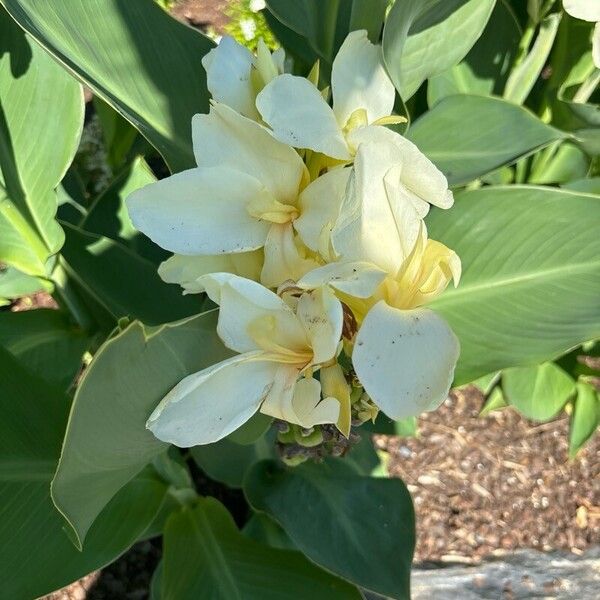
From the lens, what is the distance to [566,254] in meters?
0.82

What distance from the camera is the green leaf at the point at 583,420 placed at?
1.44 m

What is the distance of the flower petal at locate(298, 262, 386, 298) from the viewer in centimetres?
43

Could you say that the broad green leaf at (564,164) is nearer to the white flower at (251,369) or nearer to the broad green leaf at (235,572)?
the broad green leaf at (235,572)

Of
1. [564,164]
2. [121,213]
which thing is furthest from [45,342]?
[564,164]

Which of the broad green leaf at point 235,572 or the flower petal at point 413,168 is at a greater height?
the flower petal at point 413,168

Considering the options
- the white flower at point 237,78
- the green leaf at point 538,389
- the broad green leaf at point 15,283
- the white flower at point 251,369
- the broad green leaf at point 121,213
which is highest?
the white flower at point 237,78

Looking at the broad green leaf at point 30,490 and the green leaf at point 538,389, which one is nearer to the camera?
the broad green leaf at point 30,490

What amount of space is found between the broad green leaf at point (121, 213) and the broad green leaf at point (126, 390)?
62cm

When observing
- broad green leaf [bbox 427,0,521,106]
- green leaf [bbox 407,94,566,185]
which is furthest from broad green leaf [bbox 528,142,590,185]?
green leaf [bbox 407,94,566,185]

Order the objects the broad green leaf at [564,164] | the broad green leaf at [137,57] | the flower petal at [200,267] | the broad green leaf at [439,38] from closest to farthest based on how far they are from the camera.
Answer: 1. the flower petal at [200,267]
2. the broad green leaf at [137,57]
3. the broad green leaf at [439,38]
4. the broad green leaf at [564,164]

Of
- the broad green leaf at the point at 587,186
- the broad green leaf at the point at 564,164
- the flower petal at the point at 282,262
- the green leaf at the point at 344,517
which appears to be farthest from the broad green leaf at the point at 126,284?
the broad green leaf at the point at 564,164

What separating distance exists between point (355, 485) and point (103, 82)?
2.22ft

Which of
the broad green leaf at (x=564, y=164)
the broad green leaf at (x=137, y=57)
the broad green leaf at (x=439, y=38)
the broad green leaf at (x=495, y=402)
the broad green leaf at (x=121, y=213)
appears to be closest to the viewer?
the broad green leaf at (x=137, y=57)

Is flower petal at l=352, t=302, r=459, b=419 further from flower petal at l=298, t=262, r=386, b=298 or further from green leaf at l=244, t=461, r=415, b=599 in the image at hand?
green leaf at l=244, t=461, r=415, b=599
